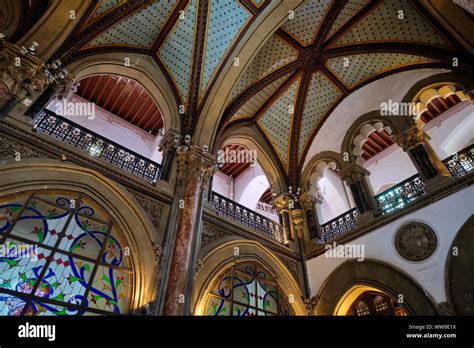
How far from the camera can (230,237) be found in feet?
20.3

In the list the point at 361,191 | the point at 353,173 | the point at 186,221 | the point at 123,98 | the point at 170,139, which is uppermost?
the point at 123,98

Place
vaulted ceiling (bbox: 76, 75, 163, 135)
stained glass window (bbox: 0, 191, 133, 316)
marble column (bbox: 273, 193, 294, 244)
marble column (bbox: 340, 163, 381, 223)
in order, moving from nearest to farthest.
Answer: stained glass window (bbox: 0, 191, 133, 316)
marble column (bbox: 340, 163, 381, 223)
marble column (bbox: 273, 193, 294, 244)
vaulted ceiling (bbox: 76, 75, 163, 135)

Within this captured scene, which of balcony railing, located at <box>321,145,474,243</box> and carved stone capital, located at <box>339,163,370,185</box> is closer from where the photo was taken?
balcony railing, located at <box>321,145,474,243</box>

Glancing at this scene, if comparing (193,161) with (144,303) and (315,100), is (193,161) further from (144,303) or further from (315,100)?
(315,100)

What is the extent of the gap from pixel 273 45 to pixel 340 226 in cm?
489

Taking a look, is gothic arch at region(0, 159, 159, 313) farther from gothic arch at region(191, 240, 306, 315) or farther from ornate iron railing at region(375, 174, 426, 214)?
ornate iron railing at region(375, 174, 426, 214)

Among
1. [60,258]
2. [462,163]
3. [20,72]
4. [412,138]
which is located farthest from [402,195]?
[20,72]

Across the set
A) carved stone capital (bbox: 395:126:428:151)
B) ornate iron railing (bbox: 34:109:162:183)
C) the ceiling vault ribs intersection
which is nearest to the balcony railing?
carved stone capital (bbox: 395:126:428:151)

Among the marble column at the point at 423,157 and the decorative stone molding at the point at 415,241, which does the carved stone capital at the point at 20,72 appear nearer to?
the decorative stone molding at the point at 415,241

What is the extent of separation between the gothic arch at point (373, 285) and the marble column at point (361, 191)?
114 cm

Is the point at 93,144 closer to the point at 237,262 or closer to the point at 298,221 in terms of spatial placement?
the point at 237,262

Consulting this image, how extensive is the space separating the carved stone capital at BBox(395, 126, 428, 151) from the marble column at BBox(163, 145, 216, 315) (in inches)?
175

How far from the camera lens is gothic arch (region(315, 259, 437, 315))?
Answer: 536 centimetres

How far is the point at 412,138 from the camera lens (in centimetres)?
686
